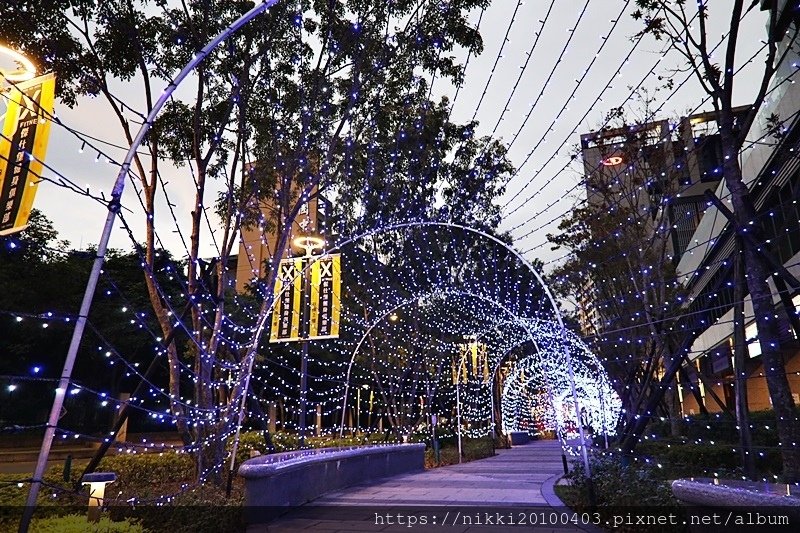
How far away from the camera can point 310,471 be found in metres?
9.66

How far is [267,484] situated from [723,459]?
29.9 feet

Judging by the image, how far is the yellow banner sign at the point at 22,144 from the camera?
6.01 metres

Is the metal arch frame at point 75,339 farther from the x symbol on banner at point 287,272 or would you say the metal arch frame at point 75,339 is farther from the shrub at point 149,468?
the shrub at point 149,468

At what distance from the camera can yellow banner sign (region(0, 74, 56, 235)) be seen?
19.7 feet

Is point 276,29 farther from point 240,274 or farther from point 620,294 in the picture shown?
point 240,274

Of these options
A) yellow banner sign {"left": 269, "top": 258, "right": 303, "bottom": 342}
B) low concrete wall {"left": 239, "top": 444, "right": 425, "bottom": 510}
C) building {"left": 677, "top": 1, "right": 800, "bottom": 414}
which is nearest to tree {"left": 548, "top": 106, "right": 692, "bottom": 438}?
building {"left": 677, "top": 1, "right": 800, "bottom": 414}

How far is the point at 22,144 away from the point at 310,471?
6741mm

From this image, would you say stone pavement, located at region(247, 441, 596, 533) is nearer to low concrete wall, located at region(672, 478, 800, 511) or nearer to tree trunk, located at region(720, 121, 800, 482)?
low concrete wall, located at region(672, 478, 800, 511)

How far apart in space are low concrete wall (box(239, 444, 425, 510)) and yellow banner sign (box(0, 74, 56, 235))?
4407 mm

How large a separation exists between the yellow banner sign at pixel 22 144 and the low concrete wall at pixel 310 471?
14.5ft

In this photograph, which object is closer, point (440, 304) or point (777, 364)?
point (777, 364)

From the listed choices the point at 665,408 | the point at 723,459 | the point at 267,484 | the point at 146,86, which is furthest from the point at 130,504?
the point at 665,408

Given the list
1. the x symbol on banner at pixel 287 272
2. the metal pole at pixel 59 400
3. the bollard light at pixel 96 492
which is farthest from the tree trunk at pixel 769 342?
the bollard light at pixel 96 492

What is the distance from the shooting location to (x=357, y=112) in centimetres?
1230
